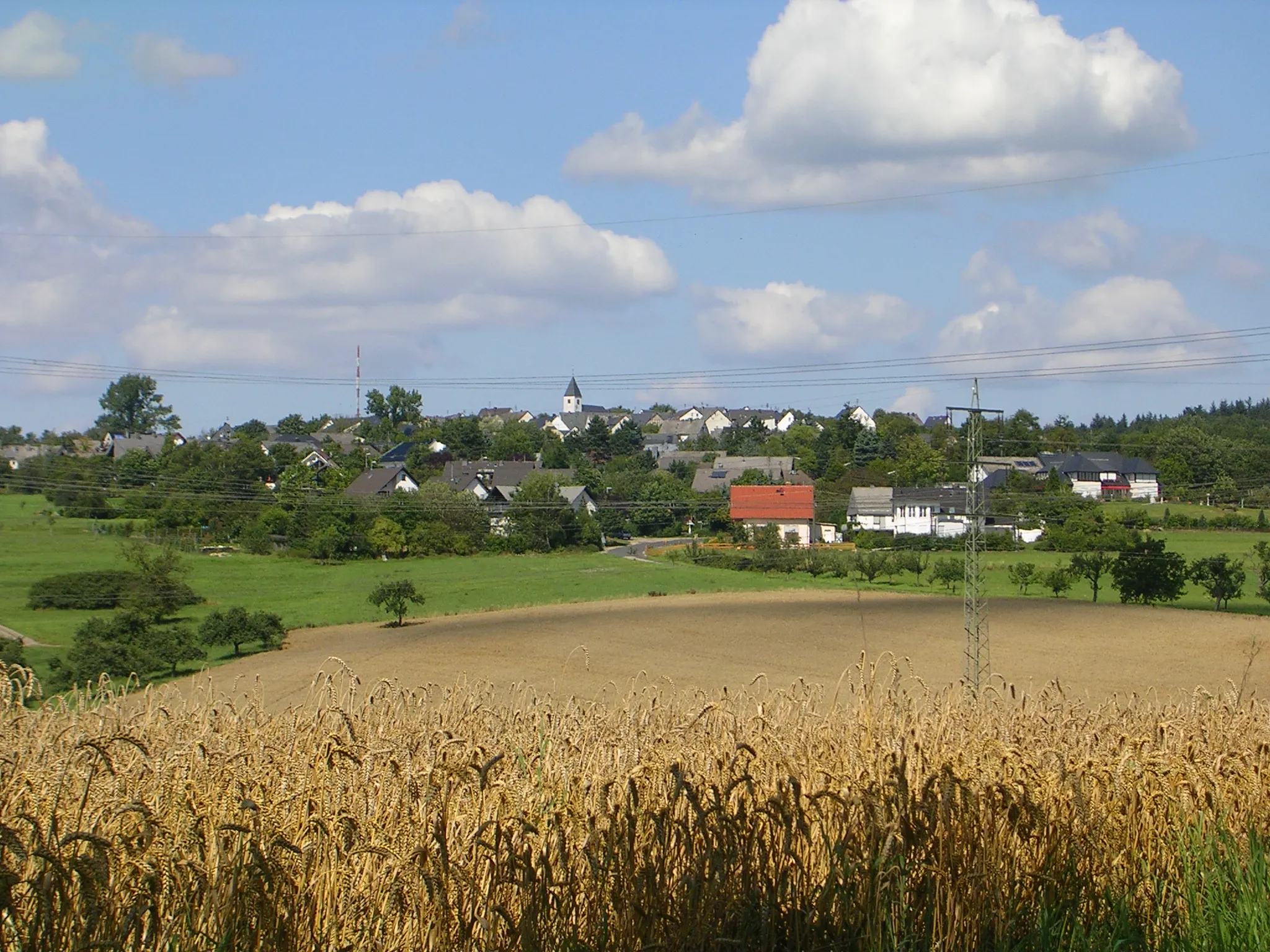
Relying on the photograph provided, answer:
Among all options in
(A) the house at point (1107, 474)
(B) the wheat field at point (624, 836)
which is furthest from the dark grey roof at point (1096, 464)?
(B) the wheat field at point (624, 836)

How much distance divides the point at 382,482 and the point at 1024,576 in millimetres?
47377

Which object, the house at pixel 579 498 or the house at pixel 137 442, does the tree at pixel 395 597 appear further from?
the house at pixel 137 442

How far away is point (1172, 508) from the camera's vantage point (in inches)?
2367

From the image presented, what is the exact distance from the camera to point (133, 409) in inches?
4045

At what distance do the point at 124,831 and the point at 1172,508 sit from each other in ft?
209

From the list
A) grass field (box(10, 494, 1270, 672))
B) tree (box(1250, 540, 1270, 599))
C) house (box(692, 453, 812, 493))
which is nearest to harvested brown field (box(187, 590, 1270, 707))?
tree (box(1250, 540, 1270, 599))

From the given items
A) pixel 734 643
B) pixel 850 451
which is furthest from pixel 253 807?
pixel 850 451

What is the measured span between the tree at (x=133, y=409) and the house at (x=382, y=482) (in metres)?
27.9

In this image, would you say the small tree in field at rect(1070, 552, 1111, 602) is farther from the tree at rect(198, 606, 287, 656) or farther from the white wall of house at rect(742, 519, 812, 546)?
the tree at rect(198, 606, 287, 656)

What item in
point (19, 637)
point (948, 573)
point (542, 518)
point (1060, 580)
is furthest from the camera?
point (542, 518)

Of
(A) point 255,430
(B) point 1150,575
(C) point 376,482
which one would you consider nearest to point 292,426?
(A) point 255,430

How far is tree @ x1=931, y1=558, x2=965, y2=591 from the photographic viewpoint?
58.2 meters

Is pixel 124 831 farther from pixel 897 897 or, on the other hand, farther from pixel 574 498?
pixel 574 498

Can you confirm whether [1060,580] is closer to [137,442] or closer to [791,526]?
[791,526]
